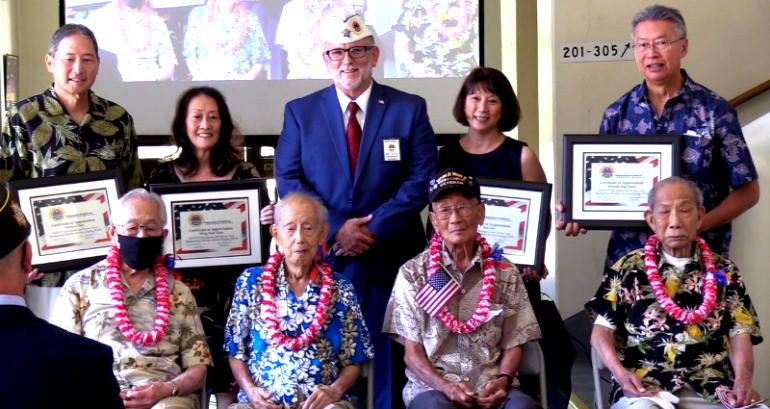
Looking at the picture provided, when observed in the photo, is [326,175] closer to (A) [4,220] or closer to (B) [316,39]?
(A) [4,220]

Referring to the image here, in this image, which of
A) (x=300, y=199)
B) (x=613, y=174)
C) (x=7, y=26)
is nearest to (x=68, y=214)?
(x=300, y=199)

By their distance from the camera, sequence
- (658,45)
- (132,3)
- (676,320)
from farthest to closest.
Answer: (132,3)
(658,45)
(676,320)

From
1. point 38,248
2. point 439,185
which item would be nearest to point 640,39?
point 439,185

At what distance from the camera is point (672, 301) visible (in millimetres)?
3840

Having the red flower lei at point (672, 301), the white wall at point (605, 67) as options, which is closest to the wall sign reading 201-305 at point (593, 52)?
the white wall at point (605, 67)

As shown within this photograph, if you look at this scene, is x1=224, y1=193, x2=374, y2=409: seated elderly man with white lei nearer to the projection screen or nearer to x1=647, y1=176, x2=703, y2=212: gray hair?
x1=647, y1=176, x2=703, y2=212: gray hair

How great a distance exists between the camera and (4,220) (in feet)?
7.12

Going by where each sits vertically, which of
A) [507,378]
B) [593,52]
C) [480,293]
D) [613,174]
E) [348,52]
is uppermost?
[593,52]

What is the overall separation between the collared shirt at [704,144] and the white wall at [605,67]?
197 centimetres

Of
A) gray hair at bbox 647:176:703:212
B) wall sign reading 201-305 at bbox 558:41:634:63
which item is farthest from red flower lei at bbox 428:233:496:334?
wall sign reading 201-305 at bbox 558:41:634:63

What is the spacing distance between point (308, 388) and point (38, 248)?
1.28 meters

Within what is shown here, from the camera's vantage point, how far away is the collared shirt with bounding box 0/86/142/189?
4.28m

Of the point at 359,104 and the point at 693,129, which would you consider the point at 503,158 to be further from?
the point at 693,129

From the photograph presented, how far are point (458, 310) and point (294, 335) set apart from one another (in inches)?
24.5
